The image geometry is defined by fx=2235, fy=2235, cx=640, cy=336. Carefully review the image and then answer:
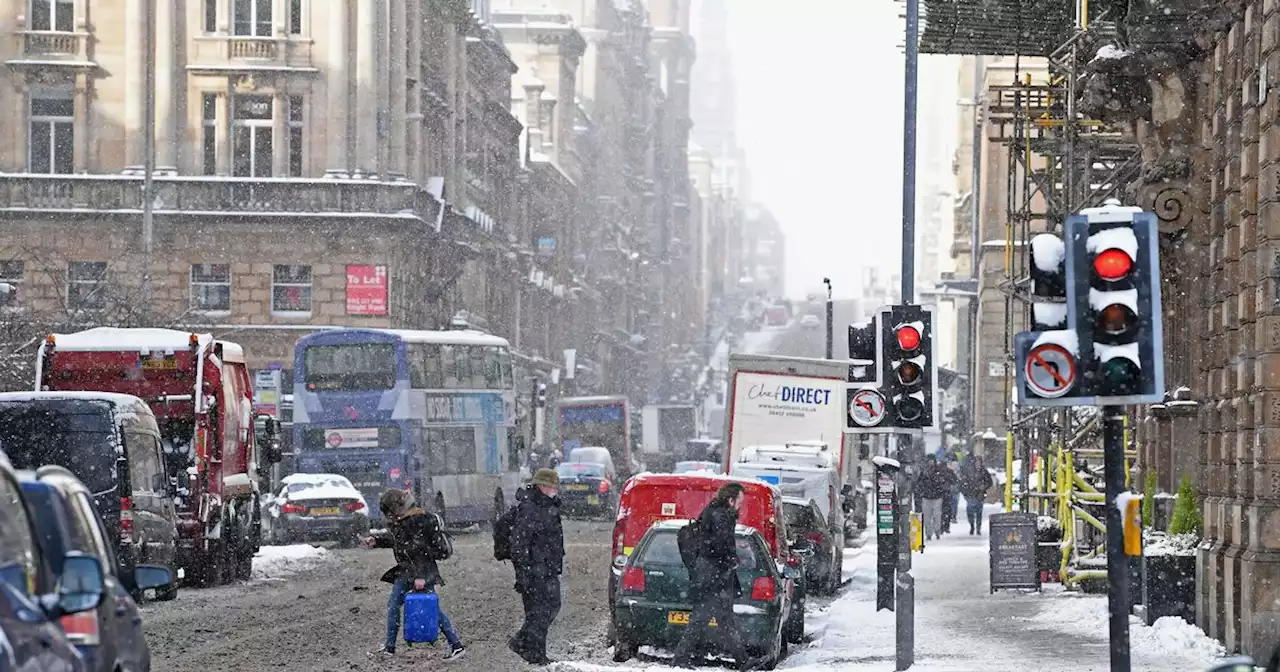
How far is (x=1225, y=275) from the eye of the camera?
66.3 ft

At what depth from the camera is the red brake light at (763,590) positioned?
63.8ft

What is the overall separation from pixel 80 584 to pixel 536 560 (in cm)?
1027

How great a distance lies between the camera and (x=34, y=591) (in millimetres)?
8516

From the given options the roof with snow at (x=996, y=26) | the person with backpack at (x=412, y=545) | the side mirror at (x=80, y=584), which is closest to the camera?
the side mirror at (x=80, y=584)

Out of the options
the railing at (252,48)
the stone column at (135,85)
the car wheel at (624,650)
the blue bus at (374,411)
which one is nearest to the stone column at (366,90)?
the railing at (252,48)

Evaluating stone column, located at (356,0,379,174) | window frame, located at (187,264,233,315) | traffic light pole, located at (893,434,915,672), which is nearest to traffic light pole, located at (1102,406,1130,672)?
traffic light pole, located at (893,434,915,672)

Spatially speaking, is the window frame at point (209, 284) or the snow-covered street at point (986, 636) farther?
the window frame at point (209, 284)

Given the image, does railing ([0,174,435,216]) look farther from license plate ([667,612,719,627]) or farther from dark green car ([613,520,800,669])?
license plate ([667,612,719,627])

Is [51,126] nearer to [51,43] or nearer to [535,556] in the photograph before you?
[51,43]

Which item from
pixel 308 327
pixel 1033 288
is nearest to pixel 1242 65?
pixel 1033 288

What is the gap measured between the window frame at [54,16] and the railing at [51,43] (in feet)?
0.78

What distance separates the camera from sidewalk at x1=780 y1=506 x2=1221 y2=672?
18891 millimetres

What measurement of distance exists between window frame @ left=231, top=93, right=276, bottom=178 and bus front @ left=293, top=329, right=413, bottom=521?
20569 mm

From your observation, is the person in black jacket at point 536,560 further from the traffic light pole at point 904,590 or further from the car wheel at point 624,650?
the traffic light pole at point 904,590
